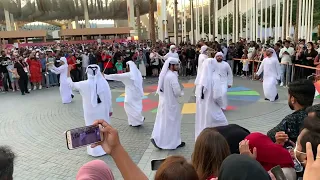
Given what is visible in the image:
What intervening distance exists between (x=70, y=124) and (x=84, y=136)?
7065 mm

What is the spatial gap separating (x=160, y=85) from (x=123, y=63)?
10.7 meters

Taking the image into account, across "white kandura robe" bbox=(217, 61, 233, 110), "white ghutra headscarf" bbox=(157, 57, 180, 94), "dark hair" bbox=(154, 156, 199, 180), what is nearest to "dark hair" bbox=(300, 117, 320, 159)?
"dark hair" bbox=(154, 156, 199, 180)

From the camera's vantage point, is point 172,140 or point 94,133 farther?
point 172,140

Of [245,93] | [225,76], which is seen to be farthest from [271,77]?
[225,76]

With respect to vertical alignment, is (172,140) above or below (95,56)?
below

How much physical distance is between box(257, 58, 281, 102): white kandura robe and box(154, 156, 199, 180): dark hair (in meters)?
9.18

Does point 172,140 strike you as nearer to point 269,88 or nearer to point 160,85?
point 160,85

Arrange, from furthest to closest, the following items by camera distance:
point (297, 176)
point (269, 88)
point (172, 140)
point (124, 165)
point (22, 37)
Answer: point (22, 37), point (269, 88), point (172, 140), point (297, 176), point (124, 165)

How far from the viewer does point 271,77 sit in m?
10.6

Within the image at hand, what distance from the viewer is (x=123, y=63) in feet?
55.9

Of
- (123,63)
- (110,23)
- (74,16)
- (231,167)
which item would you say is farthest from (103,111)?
(110,23)

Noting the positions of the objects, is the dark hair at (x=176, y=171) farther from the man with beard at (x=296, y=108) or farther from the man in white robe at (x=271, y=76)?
the man in white robe at (x=271, y=76)

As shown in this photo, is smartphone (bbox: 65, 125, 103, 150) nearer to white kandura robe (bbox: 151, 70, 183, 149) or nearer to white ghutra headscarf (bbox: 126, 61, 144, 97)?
white kandura robe (bbox: 151, 70, 183, 149)

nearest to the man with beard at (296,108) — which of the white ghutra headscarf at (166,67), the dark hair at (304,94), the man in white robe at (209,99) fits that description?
the dark hair at (304,94)
